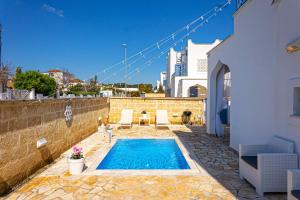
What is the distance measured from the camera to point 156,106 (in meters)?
14.7

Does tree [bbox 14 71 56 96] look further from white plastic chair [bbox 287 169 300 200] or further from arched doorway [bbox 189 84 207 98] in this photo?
white plastic chair [bbox 287 169 300 200]

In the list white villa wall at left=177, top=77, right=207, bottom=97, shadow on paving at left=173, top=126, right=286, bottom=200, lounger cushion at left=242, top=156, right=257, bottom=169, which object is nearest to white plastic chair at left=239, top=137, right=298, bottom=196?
lounger cushion at left=242, top=156, right=257, bottom=169

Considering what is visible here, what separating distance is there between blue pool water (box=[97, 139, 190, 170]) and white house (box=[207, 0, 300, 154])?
85.9 inches

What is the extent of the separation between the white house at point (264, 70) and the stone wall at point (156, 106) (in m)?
6.39

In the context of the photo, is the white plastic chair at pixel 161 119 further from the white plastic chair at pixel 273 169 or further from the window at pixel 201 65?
the window at pixel 201 65

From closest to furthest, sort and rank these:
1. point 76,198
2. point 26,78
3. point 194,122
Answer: point 76,198
point 194,122
point 26,78

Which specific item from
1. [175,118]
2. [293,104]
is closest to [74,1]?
[175,118]

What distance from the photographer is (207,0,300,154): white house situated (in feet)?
14.0

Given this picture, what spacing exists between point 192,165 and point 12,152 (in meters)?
4.21

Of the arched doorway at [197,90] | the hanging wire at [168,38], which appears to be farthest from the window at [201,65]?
the hanging wire at [168,38]

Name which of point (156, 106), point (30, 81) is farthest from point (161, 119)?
point (30, 81)

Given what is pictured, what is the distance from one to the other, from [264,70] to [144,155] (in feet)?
15.5

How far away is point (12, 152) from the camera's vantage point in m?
4.42

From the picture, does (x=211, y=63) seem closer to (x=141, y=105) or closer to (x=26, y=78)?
(x=141, y=105)
